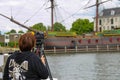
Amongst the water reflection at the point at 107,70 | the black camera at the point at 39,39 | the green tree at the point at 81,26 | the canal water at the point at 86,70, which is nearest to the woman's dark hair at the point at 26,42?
the black camera at the point at 39,39

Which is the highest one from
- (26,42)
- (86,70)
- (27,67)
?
(26,42)

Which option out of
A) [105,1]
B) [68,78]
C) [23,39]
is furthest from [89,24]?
[23,39]

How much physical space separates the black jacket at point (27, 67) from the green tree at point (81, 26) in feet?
411

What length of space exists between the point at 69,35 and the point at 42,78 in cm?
7393

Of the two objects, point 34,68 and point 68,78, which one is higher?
point 34,68

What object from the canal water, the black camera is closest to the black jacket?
the black camera

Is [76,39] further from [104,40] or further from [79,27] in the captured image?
[79,27]

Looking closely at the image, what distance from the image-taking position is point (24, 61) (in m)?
5.63

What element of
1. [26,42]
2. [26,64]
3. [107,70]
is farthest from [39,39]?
[107,70]

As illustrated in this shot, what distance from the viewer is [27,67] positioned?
5.61 meters

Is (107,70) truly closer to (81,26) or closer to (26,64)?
(26,64)

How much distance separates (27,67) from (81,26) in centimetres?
12575

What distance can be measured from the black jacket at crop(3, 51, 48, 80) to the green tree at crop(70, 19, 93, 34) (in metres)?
125

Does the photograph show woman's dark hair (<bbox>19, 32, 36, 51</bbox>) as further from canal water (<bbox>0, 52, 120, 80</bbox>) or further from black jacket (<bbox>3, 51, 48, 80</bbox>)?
canal water (<bbox>0, 52, 120, 80</bbox>)
